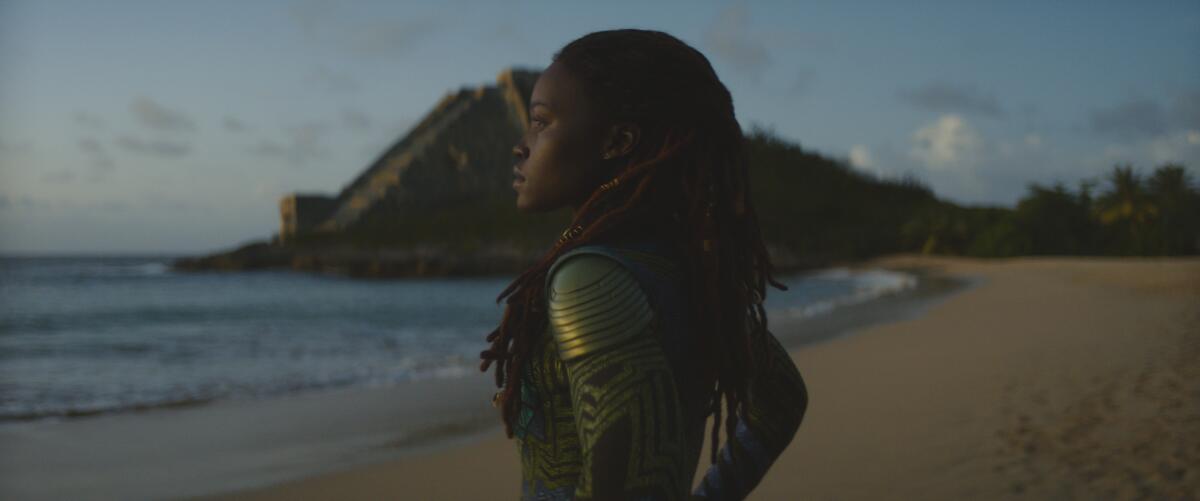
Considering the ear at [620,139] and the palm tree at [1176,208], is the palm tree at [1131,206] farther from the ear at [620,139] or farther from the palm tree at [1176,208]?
the ear at [620,139]

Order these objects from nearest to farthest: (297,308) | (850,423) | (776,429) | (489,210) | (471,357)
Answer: (776,429)
(850,423)
(471,357)
(297,308)
(489,210)

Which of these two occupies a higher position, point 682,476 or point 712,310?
point 712,310

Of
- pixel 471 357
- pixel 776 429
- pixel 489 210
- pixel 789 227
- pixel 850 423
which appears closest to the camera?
pixel 776 429

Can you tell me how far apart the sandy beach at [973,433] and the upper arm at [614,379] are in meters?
4.05

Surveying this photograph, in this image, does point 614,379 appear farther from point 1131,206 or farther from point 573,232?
point 1131,206

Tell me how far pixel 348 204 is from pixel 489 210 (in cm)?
2550

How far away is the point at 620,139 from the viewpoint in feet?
3.86

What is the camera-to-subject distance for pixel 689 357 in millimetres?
1131

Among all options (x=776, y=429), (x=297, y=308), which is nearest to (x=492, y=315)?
(x=297, y=308)

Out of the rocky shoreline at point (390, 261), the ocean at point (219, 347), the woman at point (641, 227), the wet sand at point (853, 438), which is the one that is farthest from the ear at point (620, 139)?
the rocky shoreline at point (390, 261)

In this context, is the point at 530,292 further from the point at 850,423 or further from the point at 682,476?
the point at 850,423

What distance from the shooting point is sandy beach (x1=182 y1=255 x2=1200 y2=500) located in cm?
491

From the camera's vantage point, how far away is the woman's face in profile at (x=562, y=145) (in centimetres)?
119

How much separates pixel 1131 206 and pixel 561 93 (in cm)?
5898
